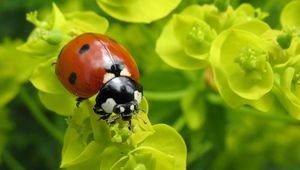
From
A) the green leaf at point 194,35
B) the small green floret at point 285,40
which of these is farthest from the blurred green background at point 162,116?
the small green floret at point 285,40

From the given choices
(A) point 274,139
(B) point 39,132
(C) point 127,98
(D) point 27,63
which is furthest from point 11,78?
(A) point 274,139

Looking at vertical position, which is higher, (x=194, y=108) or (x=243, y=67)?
(x=243, y=67)

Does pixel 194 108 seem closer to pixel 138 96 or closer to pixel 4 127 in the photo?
pixel 138 96

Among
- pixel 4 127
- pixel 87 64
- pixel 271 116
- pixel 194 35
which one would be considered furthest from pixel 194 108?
pixel 4 127

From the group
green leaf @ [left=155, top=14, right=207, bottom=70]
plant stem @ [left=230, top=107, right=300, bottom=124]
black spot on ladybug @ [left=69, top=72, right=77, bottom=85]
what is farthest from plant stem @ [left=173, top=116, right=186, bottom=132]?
black spot on ladybug @ [left=69, top=72, right=77, bottom=85]

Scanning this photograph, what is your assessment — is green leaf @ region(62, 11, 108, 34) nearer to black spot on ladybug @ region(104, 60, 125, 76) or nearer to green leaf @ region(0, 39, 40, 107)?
black spot on ladybug @ region(104, 60, 125, 76)

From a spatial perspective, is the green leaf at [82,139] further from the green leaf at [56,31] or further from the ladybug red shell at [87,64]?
the green leaf at [56,31]
